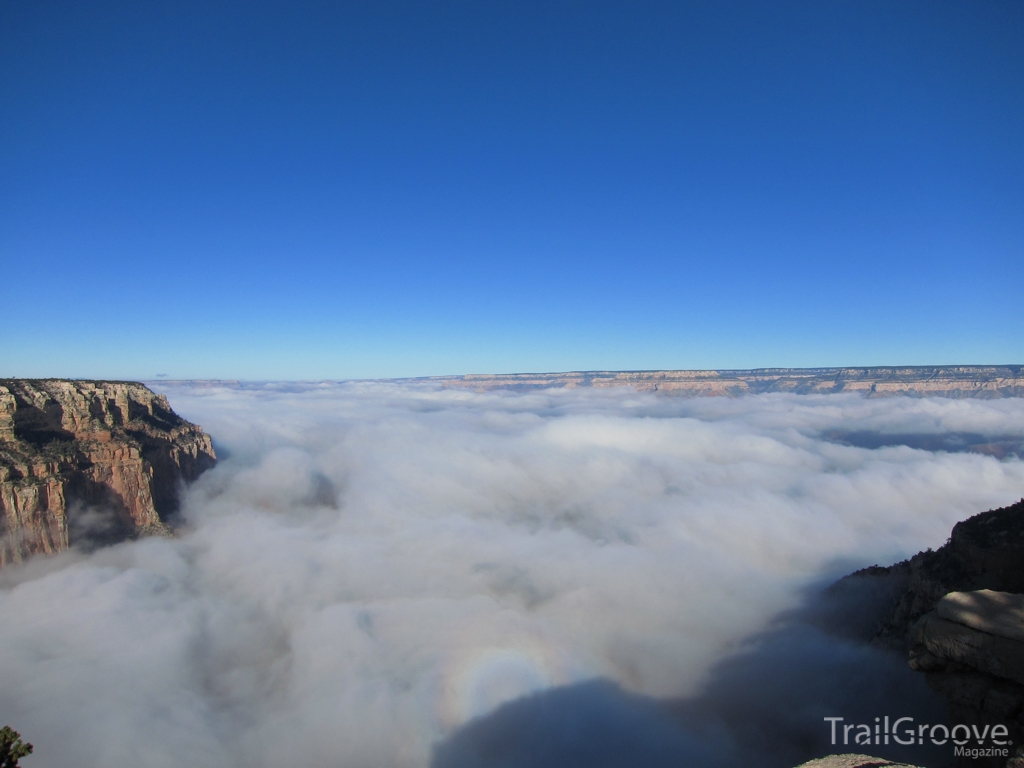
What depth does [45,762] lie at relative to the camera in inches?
1443

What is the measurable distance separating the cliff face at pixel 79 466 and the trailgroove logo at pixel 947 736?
89.4 meters

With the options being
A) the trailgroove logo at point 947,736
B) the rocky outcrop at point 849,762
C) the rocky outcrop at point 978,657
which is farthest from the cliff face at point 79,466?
the trailgroove logo at point 947,736

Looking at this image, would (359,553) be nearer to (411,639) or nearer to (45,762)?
(411,639)

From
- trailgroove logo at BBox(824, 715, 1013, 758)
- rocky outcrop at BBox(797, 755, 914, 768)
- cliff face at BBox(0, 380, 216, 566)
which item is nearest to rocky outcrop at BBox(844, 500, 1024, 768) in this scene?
trailgroove logo at BBox(824, 715, 1013, 758)

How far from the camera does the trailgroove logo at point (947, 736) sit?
14.4 meters

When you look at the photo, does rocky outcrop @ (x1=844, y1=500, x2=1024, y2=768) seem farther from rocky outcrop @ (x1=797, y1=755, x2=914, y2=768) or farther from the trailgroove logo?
rocky outcrop @ (x1=797, y1=755, x2=914, y2=768)

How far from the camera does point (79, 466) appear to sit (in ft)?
218

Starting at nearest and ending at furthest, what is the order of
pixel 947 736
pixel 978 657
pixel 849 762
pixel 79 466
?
pixel 849 762
pixel 978 657
pixel 947 736
pixel 79 466

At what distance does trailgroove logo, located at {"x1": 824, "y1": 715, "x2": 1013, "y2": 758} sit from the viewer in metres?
14.4

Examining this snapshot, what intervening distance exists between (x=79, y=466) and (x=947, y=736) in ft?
315

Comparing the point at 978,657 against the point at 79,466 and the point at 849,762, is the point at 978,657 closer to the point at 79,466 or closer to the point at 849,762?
the point at 849,762

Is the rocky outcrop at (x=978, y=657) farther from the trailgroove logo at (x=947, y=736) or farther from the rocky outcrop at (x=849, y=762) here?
the rocky outcrop at (x=849, y=762)

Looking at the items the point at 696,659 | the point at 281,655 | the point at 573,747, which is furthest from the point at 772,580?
the point at 281,655

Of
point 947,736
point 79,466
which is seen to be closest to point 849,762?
point 947,736
